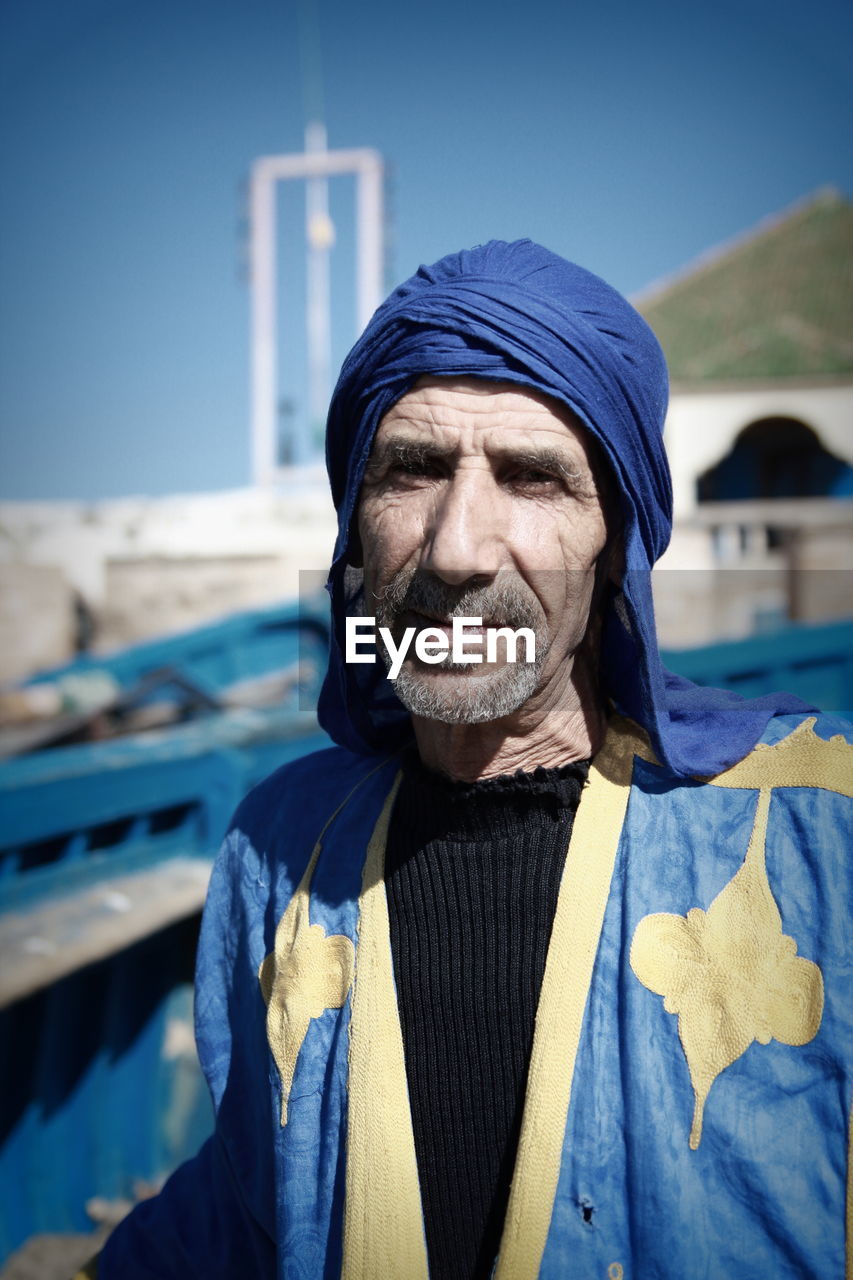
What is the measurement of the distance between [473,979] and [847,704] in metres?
4.49

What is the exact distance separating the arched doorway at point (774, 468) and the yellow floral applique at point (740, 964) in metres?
21.1

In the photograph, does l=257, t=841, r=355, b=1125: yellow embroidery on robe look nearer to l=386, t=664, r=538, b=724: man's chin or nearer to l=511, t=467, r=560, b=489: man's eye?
l=386, t=664, r=538, b=724: man's chin

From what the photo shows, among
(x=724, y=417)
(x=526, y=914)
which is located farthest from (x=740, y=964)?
(x=724, y=417)

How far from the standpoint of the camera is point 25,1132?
241 cm

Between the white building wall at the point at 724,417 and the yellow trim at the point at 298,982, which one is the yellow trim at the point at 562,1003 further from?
the white building wall at the point at 724,417

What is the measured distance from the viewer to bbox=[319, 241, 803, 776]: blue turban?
131cm

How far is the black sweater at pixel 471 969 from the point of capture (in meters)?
1.31

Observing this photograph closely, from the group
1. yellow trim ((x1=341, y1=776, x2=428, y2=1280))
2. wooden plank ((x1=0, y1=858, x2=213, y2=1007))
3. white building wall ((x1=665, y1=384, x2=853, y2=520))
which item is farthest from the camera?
white building wall ((x1=665, y1=384, x2=853, y2=520))

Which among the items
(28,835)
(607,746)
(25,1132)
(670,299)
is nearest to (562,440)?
(607,746)

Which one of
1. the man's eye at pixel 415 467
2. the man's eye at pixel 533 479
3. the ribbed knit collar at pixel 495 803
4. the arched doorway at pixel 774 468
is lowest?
the ribbed knit collar at pixel 495 803

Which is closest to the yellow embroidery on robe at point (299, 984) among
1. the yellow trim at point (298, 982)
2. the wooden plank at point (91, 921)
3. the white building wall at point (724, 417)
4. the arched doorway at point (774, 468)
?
the yellow trim at point (298, 982)

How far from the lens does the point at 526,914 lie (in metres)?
1.39

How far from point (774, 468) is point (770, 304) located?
380 centimetres

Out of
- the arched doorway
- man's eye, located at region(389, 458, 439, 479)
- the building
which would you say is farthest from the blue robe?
the arched doorway
